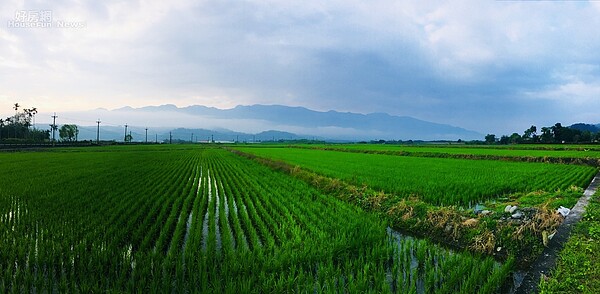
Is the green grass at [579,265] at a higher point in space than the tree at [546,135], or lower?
lower

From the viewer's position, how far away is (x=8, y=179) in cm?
1360

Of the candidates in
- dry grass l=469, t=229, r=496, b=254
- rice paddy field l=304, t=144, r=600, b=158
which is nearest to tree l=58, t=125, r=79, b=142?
rice paddy field l=304, t=144, r=600, b=158

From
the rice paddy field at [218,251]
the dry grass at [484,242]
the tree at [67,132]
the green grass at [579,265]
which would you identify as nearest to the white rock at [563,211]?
the green grass at [579,265]

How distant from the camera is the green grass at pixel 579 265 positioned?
3889 millimetres

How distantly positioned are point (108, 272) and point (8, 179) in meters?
13.5

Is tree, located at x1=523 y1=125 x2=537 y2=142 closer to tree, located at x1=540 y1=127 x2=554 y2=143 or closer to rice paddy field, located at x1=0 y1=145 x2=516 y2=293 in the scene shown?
tree, located at x1=540 y1=127 x2=554 y2=143

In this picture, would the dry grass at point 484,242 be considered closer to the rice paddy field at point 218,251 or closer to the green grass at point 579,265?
the rice paddy field at point 218,251

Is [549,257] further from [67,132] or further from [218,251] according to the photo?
[67,132]

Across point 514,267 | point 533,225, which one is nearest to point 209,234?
point 514,267

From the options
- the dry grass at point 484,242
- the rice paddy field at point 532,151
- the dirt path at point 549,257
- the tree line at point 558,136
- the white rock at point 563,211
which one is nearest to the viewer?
the dirt path at point 549,257

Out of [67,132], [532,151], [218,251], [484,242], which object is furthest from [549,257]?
[67,132]

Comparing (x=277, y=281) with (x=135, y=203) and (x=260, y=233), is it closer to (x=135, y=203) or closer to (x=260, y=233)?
(x=260, y=233)

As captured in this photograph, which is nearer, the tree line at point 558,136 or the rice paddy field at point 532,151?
the rice paddy field at point 532,151

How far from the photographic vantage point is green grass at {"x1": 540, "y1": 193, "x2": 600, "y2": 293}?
12.8 ft
